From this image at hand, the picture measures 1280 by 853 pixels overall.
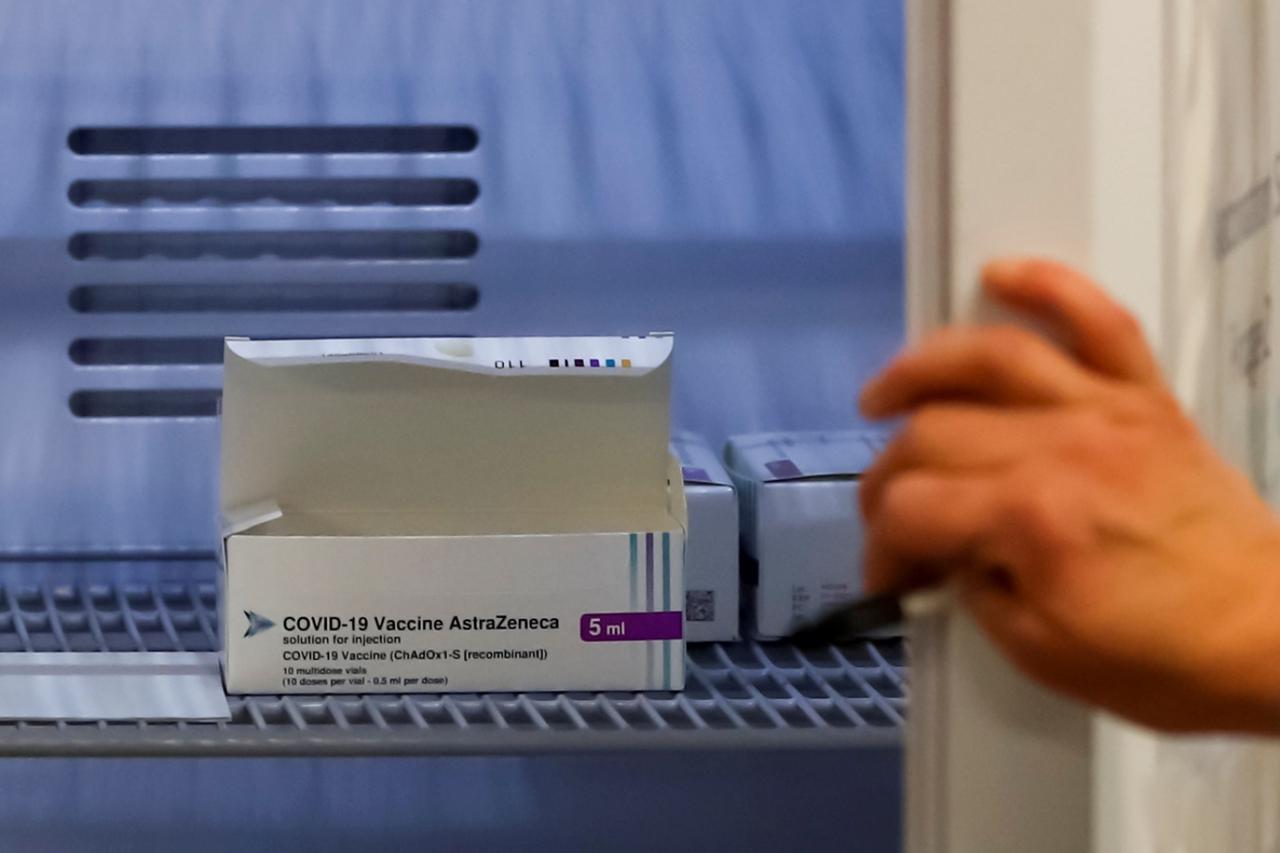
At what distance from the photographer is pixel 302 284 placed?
1197mm

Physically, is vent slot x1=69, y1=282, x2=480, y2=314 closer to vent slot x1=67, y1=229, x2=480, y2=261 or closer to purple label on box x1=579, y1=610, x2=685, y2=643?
vent slot x1=67, y1=229, x2=480, y2=261

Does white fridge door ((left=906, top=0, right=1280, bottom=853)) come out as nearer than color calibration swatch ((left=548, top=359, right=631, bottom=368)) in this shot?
Yes

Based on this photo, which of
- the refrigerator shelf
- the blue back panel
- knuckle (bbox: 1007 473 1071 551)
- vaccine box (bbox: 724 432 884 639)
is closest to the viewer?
knuckle (bbox: 1007 473 1071 551)

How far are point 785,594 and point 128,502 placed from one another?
57cm

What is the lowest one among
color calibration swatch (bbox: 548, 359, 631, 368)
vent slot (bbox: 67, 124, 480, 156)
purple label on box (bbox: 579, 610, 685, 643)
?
purple label on box (bbox: 579, 610, 685, 643)

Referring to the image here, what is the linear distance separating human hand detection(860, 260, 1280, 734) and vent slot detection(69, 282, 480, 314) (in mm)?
783

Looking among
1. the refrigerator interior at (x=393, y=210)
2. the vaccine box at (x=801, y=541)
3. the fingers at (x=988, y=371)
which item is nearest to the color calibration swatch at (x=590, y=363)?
the vaccine box at (x=801, y=541)

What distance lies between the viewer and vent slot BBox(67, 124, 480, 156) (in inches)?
46.9

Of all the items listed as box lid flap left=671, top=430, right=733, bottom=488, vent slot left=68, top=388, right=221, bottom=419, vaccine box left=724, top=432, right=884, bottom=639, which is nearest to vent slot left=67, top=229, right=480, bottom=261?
vent slot left=68, top=388, right=221, bottom=419

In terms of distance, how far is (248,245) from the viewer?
3.93ft

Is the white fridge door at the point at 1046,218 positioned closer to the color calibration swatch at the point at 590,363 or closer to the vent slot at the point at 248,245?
the color calibration swatch at the point at 590,363

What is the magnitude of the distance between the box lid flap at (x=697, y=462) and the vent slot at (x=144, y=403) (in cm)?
40

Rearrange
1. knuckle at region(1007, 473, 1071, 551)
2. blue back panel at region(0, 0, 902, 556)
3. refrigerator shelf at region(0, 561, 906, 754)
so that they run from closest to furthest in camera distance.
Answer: knuckle at region(1007, 473, 1071, 551)
refrigerator shelf at region(0, 561, 906, 754)
blue back panel at region(0, 0, 902, 556)

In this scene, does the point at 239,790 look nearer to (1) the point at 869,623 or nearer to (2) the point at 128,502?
(2) the point at 128,502
